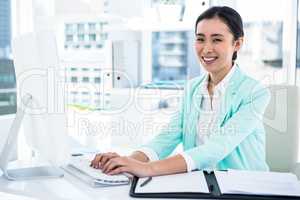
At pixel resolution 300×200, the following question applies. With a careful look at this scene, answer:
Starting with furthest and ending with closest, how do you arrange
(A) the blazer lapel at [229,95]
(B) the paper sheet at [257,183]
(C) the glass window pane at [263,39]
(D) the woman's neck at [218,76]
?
(C) the glass window pane at [263,39] → (D) the woman's neck at [218,76] → (A) the blazer lapel at [229,95] → (B) the paper sheet at [257,183]

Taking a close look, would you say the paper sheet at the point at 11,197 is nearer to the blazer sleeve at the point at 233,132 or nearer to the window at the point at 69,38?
the blazer sleeve at the point at 233,132

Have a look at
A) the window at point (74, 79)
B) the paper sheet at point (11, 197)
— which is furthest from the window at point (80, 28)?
the paper sheet at point (11, 197)

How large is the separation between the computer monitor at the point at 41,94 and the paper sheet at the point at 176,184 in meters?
0.27

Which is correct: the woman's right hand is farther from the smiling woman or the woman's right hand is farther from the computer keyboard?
the smiling woman

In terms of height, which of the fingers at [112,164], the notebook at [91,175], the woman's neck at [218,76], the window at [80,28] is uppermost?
the window at [80,28]

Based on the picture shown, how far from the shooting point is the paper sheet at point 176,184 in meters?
1.00

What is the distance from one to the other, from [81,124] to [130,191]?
126 cm

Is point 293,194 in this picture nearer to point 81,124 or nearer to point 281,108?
point 281,108

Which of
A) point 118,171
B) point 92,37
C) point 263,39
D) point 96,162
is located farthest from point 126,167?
point 263,39

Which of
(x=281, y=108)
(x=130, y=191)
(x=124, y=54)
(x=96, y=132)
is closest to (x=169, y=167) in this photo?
(x=130, y=191)

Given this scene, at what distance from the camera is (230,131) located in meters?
1.39

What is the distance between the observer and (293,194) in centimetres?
98

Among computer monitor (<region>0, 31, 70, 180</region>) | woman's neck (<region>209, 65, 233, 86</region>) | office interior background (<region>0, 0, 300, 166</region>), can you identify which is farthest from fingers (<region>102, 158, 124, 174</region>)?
office interior background (<region>0, 0, 300, 166</region>)

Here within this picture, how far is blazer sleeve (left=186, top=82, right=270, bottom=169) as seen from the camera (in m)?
1.29
